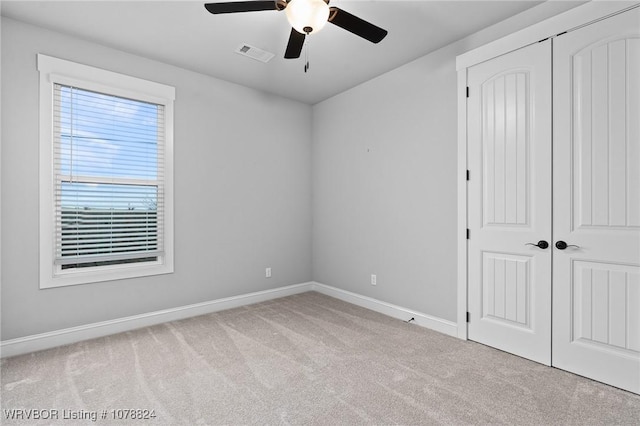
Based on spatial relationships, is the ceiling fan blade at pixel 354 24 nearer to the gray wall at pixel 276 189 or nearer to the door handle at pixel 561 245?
the gray wall at pixel 276 189

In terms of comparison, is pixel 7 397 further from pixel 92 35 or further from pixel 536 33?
pixel 536 33

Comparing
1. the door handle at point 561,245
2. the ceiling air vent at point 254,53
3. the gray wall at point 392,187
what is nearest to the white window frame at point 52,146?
the ceiling air vent at point 254,53

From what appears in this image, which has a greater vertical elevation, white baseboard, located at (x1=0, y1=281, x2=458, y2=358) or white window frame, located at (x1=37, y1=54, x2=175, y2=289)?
white window frame, located at (x1=37, y1=54, x2=175, y2=289)

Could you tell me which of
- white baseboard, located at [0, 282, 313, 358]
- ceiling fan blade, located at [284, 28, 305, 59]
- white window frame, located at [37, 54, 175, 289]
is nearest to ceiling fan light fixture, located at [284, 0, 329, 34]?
ceiling fan blade, located at [284, 28, 305, 59]

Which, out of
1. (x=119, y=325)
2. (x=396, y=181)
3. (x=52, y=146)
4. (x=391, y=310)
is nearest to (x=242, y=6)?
(x=52, y=146)

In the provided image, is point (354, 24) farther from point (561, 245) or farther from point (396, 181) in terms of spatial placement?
point (561, 245)

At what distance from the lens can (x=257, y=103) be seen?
425 cm

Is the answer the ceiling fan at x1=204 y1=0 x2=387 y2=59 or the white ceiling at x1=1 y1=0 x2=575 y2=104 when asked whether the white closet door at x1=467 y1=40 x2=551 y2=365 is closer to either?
the white ceiling at x1=1 y1=0 x2=575 y2=104

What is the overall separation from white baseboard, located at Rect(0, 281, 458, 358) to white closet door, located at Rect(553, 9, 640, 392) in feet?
3.32

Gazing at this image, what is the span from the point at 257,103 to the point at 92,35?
1808 millimetres

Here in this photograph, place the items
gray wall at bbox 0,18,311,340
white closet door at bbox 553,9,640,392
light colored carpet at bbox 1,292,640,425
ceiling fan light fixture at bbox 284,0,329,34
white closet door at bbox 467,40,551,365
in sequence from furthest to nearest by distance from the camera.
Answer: gray wall at bbox 0,18,311,340 < white closet door at bbox 467,40,551,365 < white closet door at bbox 553,9,640,392 < light colored carpet at bbox 1,292,640,425 < ceiling fan light fixture at bbox 284,0,329,34

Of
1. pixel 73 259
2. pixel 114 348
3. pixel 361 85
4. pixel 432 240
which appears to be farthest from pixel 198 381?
pixel 361 85

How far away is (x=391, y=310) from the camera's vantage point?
12.0 ft

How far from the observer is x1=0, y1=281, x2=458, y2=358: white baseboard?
2766mm
